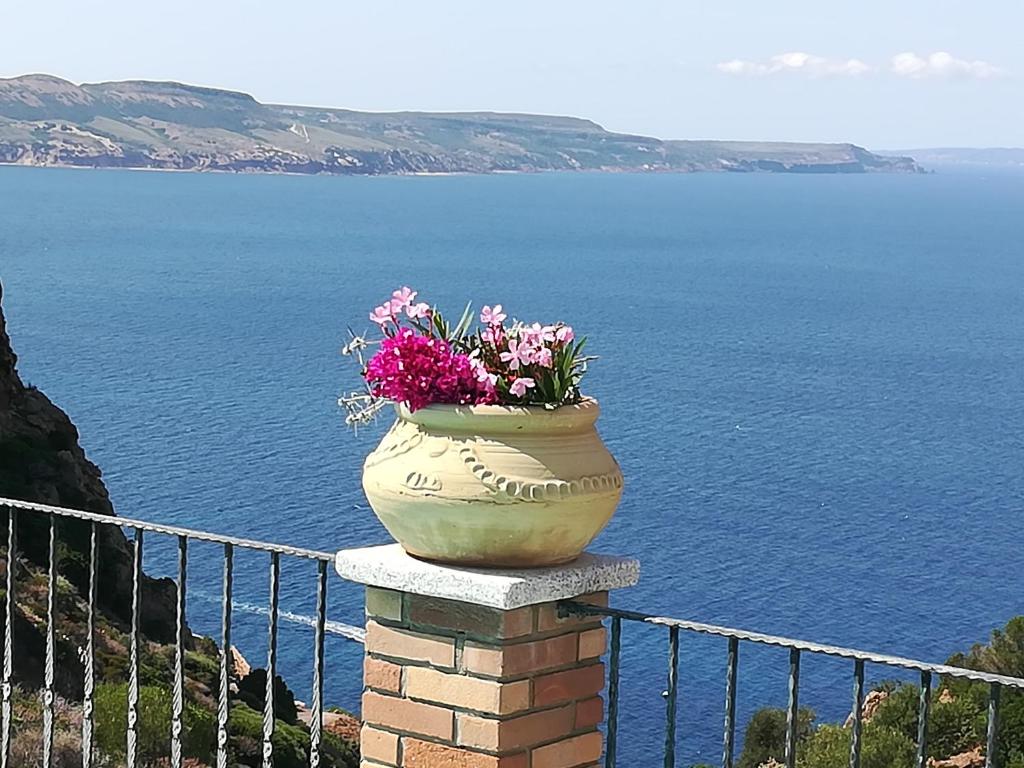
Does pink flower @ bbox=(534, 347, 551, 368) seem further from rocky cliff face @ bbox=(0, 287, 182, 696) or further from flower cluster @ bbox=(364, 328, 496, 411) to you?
rocky cliff face @ bbox=(0, 287, 182, 696)

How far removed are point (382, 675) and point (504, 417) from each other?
2.34 ft

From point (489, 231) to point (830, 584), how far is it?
116 m

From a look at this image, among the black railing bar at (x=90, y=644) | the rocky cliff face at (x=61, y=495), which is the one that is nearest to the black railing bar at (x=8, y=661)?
the black railing bar at (x=90, y=644)

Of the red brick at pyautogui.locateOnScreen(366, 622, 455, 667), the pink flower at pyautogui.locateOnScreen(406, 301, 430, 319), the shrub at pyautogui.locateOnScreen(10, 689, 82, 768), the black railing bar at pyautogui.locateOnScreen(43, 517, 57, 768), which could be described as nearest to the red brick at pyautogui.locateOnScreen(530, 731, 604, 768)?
the red brick at pyautogui.locateOnScreen(366, 622, 455, 667)

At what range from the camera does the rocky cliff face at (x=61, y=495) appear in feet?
71.4

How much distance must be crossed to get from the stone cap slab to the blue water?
29323 mm

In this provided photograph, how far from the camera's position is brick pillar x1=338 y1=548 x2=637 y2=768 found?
12.0ft

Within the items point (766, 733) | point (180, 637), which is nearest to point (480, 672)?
point (180, 637)

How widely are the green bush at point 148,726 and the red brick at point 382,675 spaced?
3476 mm

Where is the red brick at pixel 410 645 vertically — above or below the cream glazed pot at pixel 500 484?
below

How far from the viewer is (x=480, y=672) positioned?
12.0 ft

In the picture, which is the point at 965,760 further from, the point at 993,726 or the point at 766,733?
the point at 993,726

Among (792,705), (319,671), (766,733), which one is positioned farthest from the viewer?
(766,733)

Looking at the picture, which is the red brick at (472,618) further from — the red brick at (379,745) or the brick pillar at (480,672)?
the red brick at (379,745)
